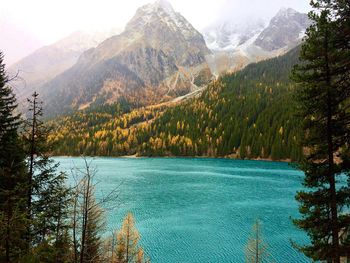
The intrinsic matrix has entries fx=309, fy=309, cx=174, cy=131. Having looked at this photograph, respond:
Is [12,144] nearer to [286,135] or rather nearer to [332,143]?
[332,143]

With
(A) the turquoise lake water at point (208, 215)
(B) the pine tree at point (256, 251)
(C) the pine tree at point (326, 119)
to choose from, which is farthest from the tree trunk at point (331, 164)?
(B) the pine tree at point (256, 251)

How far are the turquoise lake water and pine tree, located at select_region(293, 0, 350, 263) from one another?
5.18 meters

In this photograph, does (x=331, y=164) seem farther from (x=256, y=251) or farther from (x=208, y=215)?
(x=208, y=215)

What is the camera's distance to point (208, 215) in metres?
55.2

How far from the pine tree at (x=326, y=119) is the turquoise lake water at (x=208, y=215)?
17.0 ft

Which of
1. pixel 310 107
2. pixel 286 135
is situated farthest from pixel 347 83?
pixel 286 135

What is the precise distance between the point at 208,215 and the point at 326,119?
135 feet

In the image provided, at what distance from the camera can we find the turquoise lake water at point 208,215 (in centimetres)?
3788

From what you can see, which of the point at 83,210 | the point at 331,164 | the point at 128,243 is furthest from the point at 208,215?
the point at 83,210

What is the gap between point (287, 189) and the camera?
7806 centimetres

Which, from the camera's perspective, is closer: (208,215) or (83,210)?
(83,210)

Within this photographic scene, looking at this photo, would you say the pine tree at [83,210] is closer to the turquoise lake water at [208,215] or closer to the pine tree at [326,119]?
the pine tree at [326,119]

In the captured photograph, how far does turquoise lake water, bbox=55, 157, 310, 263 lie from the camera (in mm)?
37875

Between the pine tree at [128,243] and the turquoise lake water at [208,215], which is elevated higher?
the pine tree at [128,243]
